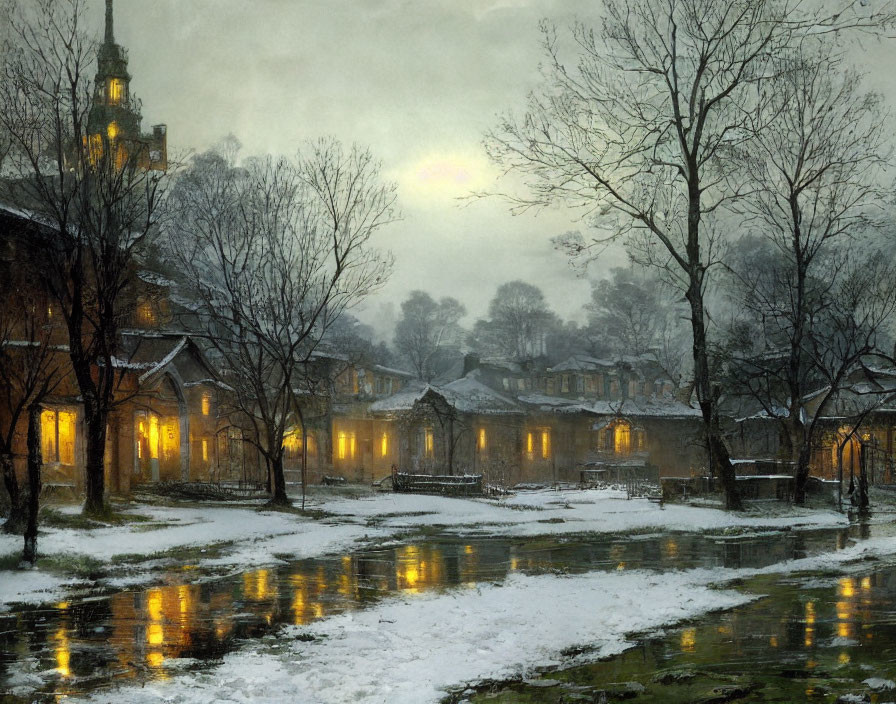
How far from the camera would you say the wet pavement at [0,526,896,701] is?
28.9 ft

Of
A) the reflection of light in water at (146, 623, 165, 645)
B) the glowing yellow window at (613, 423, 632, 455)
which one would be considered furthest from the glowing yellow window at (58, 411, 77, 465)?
the glowing yellow window at (613, 423, 632, 455)

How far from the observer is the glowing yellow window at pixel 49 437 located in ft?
101

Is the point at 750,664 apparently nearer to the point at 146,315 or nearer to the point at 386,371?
the point at 146,315

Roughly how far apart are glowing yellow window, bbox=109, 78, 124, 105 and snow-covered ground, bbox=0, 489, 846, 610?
39.4 m

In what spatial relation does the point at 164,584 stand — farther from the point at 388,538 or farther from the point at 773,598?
the point at 773,598

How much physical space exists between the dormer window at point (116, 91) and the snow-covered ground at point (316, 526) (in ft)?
129

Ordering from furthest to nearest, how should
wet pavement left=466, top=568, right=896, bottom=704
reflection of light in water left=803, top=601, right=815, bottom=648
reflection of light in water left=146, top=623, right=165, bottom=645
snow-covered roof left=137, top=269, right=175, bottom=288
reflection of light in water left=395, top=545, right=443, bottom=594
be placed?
snow-covered roof left=137, top=269, right=175, bottom=288 < reflection of light in water left=395, top=545, right=443, bottom=594 < reflection of light in water left=146, top=623, right=165, bottom=645 < reflection of light in water left=803, top=601, right=815, bottom=648 < wet pavement left=466, top=568, right=896, bottom=704

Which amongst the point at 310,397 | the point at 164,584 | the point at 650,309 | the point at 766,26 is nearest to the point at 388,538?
the point at 164,584

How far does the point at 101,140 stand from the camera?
23984 millimetres

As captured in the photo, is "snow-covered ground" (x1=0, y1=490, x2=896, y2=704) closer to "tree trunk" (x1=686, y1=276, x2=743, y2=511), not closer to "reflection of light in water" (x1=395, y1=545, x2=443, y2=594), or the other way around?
"reflection of light in water" (x1=395, y1=545, x2=443, y2=594)


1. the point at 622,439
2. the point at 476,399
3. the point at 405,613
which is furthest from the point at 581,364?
the point at 405,613

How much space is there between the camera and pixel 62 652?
30.8 feet

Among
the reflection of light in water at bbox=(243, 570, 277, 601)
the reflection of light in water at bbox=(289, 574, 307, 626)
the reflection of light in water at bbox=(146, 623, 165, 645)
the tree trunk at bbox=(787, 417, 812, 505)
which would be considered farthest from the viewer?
→ the tree trunk at bbox=(787, 417, 812, 505)

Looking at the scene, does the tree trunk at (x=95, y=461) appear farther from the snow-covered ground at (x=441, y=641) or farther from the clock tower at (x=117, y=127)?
the snow-covered ground at (x=441, y=641)
